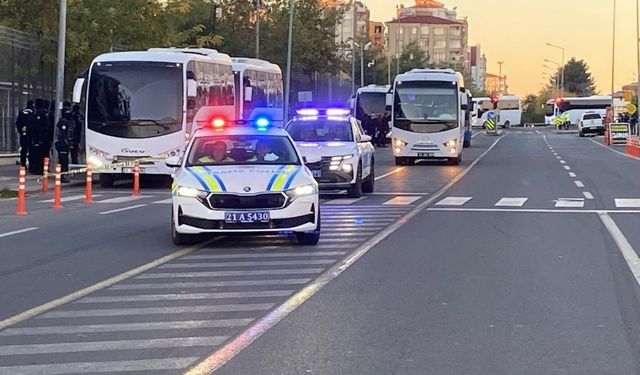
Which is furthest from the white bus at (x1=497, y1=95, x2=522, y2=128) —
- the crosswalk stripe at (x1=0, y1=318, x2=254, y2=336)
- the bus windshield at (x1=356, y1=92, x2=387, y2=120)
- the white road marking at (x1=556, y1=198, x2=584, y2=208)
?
the crosswalk stripe at (x1=0, y1=318, x2=254, y2=336)

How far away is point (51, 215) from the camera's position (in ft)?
60.4

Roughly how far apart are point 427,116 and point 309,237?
2325 centimetres

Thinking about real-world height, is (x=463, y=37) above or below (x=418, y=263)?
above

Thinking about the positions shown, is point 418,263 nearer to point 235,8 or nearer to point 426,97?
point 426,97

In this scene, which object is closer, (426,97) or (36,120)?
(36,120)

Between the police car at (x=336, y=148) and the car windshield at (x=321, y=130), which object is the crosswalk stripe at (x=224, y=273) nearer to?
the police car at (x=336, y=148)

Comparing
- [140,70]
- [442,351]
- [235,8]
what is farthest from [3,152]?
[235,8]

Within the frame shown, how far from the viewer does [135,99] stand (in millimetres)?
26125

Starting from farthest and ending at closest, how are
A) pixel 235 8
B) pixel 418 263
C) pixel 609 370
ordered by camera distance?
pixel 235 8 < pixel 418 263 < pixel 609 370

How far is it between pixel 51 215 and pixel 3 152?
52.4 feet

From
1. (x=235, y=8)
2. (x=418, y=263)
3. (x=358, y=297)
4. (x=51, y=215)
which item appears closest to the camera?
(x=358, y=297)

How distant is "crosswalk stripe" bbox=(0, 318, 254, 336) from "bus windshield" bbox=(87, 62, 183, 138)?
1773cm

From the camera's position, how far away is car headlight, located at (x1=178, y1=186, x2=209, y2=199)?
12.9 meters

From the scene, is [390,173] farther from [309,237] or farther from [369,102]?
[369,102]
